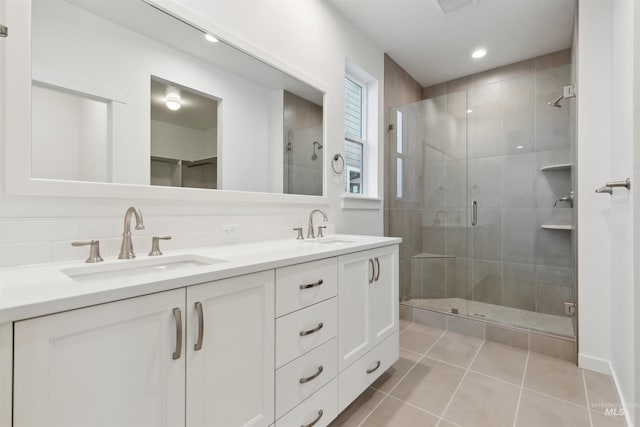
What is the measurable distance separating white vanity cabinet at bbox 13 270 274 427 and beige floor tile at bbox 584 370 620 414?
5.72 ft

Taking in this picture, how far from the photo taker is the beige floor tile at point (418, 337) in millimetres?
2182

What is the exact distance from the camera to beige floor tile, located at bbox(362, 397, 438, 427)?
4.53ft

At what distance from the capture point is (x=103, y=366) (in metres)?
0.66

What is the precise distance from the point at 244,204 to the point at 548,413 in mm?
1912

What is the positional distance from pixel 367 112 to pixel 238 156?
1.62m

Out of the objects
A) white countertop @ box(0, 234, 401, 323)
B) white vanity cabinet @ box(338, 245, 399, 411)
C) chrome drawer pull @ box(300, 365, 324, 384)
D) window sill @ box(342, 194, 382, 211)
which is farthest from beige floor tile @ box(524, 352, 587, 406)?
white countertop @ box(0, 234, 401, 323)

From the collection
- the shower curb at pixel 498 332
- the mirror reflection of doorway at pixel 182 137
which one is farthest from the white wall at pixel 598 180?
the mirror reflection of doorway at pixel 182 137

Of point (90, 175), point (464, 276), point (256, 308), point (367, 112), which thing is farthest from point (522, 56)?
point (90, 175)

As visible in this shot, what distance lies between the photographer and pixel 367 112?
2.77 metres

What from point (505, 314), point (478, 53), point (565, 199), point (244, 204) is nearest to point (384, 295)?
point (244, 204)

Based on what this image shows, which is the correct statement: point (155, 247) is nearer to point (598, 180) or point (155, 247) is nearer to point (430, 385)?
point (430, 385)

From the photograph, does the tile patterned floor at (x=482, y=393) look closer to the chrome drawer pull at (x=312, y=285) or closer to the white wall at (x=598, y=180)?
the white wall at (x=598, y=180)

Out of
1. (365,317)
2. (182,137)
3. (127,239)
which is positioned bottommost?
(365,317)

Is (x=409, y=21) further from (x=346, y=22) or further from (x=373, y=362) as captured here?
(x=373, y=362)
